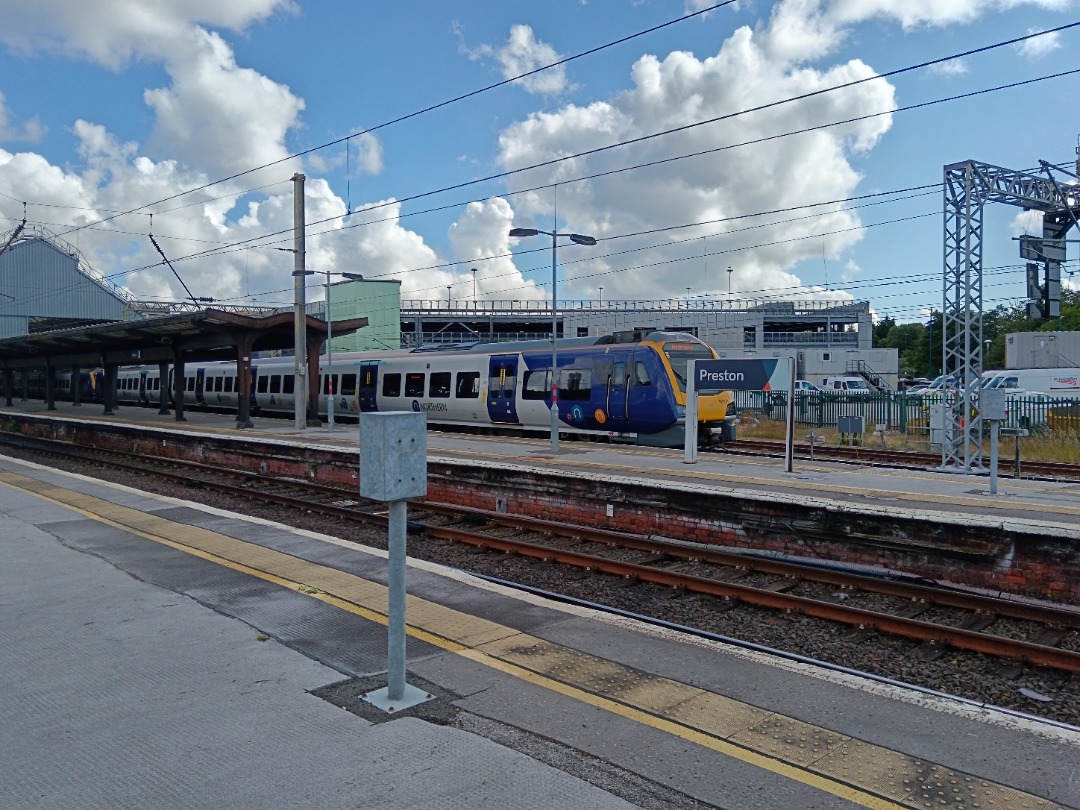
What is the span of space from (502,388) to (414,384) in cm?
425

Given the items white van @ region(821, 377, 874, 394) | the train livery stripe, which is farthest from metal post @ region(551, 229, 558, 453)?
white van @ region(821, 377, 874, 394)

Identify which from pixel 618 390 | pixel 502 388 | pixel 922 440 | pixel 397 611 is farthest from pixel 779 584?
pixel 922 440

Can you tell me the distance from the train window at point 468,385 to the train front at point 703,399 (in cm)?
696

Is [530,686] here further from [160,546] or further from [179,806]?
[160,546]

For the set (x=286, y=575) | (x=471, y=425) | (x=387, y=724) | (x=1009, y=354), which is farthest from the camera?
(x=1009, y=354)

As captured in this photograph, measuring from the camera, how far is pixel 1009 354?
4594 centimetres

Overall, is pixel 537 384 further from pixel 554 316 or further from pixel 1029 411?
pixel 1029 411

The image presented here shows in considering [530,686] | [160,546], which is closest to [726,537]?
[530,686]

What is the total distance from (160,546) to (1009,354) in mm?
46881

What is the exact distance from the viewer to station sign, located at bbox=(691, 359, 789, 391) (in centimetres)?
1681

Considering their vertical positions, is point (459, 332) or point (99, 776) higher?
point (459, 332)

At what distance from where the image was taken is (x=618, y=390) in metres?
21.4

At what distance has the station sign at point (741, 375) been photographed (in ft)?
55.2

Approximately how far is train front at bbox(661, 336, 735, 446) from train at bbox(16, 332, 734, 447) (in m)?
0.03
